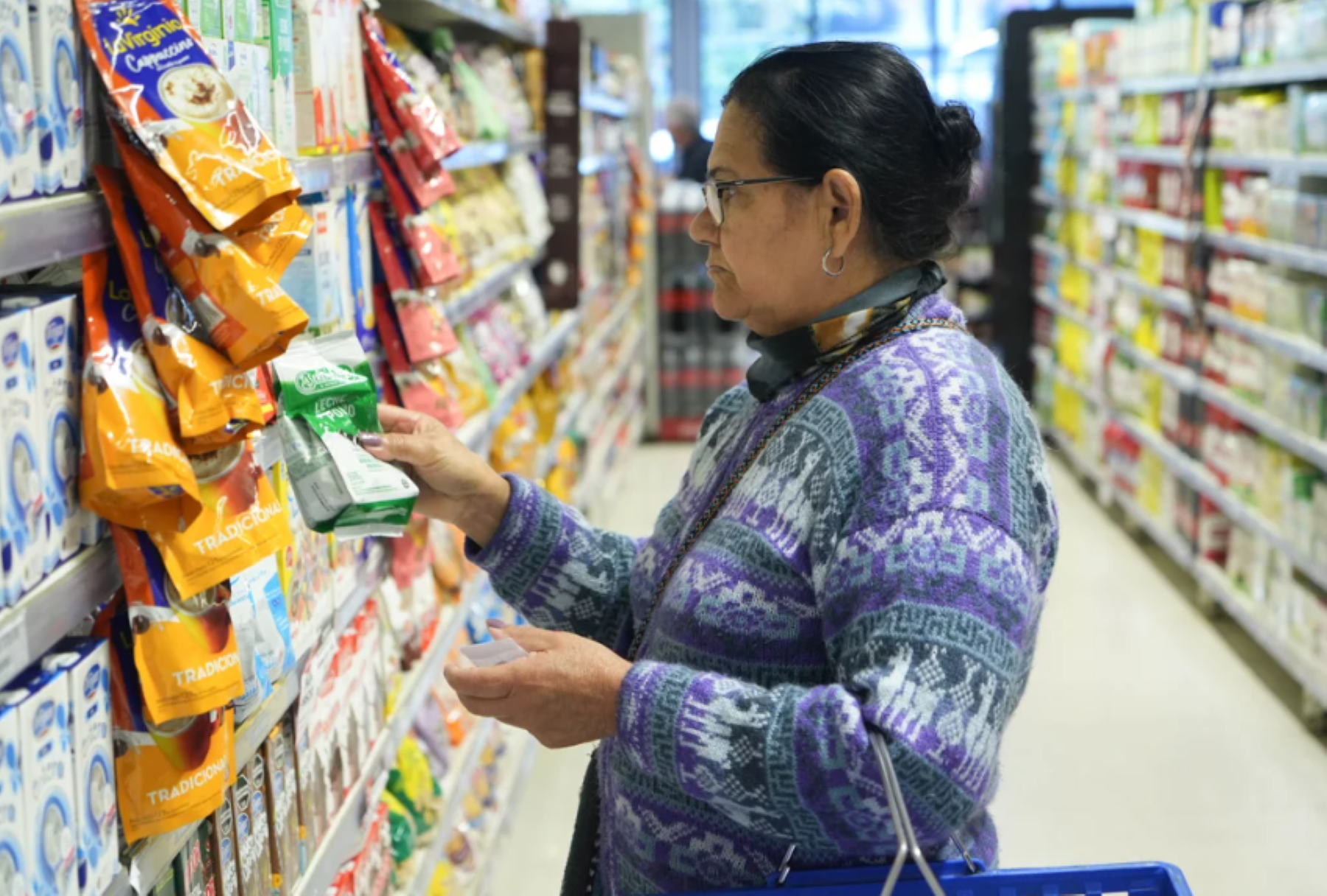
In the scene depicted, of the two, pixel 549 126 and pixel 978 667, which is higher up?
pixel 549 126

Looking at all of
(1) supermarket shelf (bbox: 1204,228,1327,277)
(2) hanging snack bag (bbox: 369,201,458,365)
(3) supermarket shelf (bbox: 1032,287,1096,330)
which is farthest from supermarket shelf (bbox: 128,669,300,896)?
(3) supermarket shelf (bbox: 1032,287,1096,330)

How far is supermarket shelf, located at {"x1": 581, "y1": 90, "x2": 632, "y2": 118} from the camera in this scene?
6.24m

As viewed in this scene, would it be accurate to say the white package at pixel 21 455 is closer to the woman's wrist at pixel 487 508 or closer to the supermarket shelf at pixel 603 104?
the woman's wrist at pixel 487 508

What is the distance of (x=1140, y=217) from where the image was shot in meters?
7.01

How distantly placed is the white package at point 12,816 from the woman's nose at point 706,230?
93cm

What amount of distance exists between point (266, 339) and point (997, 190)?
8.48 m


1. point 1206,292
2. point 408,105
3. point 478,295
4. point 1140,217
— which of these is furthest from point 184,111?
point 1140,217

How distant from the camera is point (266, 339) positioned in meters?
1.43

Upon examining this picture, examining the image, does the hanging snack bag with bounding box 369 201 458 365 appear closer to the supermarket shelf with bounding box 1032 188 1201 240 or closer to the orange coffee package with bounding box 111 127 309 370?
the orange coffee package with bounding box 111 127 309 370

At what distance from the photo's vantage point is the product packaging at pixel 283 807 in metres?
1.92

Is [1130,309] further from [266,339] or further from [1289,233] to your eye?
[266,339]

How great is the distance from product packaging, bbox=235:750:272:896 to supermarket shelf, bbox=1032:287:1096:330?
22.1 feet

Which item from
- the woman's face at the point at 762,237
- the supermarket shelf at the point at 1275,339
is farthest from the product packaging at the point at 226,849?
the supermarket shelf at the point at 1275,339

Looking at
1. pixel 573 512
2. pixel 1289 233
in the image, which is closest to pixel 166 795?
pixel 573 512
